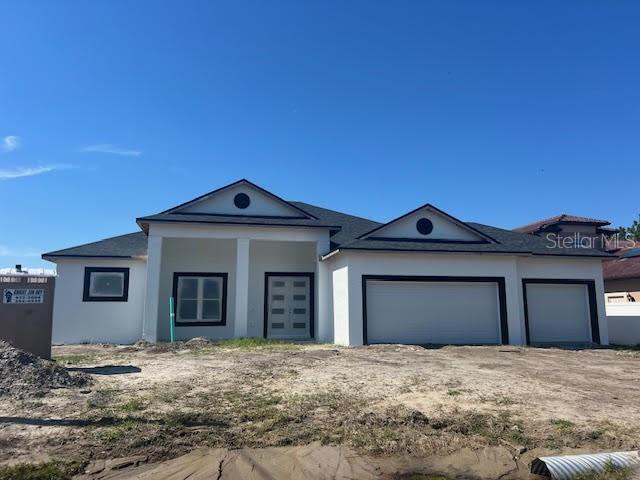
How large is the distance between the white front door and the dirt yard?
753 centimetres

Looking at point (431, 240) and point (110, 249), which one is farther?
point (110, 249)

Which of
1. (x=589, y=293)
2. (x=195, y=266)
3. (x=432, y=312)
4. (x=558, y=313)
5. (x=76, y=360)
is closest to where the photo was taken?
(x=76, y=360)

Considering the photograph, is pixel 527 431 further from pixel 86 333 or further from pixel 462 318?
pixel 86 333

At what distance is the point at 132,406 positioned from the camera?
6469mm

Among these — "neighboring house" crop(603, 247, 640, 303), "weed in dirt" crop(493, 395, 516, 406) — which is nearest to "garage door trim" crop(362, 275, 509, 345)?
"neighboring house" crop(603, 247, 640, 303)

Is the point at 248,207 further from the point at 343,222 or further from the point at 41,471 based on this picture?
the point at 41,471

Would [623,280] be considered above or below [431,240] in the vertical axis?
below

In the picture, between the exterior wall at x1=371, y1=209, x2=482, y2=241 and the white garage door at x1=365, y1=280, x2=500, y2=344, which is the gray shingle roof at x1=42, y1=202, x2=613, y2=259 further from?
the white garage door at x1=365, y1=280, x2=500, y2=344

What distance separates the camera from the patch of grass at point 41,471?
161 inches

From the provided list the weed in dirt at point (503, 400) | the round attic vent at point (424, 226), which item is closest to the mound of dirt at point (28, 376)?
the weed in dirt at point (503, 400)

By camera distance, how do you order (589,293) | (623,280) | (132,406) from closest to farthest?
1. (132,406)
2. (589,293)
3. (623,280)

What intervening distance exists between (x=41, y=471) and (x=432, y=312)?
13.5m

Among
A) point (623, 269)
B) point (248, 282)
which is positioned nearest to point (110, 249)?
point (248, 282)

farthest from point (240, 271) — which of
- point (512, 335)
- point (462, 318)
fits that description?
point (512, 335)
